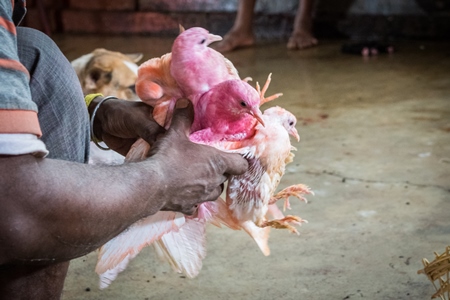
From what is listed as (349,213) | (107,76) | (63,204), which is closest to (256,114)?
(63,204)

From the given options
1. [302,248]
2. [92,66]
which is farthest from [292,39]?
[302,248]

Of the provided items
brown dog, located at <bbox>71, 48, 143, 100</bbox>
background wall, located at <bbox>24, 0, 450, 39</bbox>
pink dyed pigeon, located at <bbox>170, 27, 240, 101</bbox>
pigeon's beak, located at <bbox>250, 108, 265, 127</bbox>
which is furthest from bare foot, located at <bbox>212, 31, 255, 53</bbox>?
pigeon's beak, located at <bbox>250, 108, 265, 127</bbox>

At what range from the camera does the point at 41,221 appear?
39.5 inches

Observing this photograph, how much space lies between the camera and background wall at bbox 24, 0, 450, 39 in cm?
525

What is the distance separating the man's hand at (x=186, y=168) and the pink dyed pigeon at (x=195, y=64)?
0.10 m

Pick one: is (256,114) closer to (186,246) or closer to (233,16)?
(186,246)

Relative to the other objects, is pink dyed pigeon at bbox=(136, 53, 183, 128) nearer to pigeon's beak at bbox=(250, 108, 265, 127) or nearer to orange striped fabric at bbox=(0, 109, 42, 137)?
pigeon's beak at bbox=(250, 108, 265, 127)

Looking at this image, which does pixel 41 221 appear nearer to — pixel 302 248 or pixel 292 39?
pixel 302 248

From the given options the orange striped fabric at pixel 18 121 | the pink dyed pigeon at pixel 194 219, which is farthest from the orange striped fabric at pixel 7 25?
the pink dyed pigeon at pixel 194 219

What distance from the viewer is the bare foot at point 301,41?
5.17m

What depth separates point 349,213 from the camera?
2.31m

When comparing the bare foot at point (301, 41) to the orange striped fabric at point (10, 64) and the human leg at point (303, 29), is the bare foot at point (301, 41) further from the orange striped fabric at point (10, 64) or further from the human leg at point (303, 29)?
the orange striped fabric at point (10, 64)

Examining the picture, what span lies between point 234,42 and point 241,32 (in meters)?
0.11

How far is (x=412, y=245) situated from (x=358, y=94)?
6.17ft
